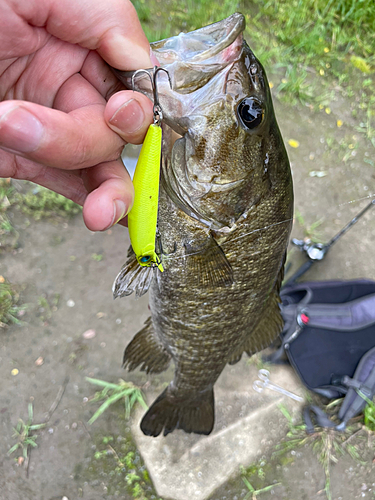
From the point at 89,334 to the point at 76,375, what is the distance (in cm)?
29

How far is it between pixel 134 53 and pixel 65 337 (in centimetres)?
201

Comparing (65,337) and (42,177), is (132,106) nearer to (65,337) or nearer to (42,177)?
(42,177)

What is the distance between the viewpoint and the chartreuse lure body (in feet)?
3.07

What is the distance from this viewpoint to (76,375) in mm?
2328

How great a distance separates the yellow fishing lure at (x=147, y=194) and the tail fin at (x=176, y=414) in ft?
3.34

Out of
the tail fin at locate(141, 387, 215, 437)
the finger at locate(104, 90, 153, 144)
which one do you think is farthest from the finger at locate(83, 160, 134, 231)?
the tail fin at locate(141, 387, 215, 437)

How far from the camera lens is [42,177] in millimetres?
1367

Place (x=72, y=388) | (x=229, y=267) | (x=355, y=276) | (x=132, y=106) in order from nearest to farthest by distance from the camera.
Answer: (x=132, y=106) < (x=229, y=267) < (x=72, y=388) < (x=355, y=276)

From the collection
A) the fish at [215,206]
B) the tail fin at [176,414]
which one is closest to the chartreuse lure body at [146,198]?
the fish at [215,206]

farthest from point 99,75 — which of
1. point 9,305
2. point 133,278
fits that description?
point 9,305

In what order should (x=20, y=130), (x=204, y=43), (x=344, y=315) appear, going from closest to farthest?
(x=20, y=130), (x=204, y=43), (x=344, y=315)

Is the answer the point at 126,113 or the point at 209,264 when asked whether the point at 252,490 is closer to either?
the point at 209,264

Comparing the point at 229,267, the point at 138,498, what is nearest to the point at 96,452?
the point at 138,498

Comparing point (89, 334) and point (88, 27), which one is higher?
point (88, 27)
